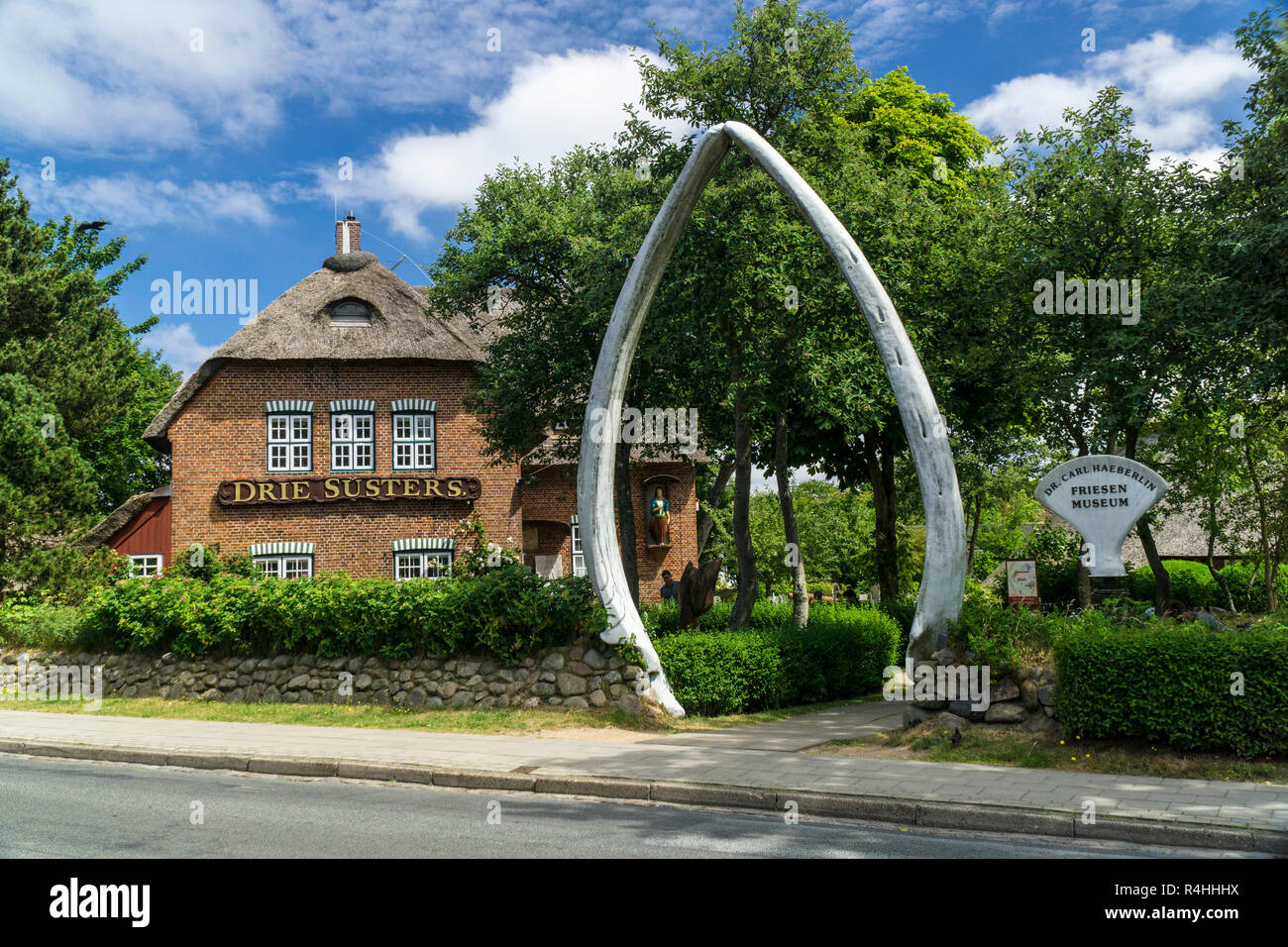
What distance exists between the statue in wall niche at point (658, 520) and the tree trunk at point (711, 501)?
4.02ft

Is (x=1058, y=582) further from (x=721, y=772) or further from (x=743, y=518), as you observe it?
(x=721, y=772)

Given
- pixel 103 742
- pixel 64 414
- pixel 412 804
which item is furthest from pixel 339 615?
pixel 64 414

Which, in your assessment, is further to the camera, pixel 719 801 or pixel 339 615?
pixel 339 615

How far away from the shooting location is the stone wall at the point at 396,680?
12.7 metres

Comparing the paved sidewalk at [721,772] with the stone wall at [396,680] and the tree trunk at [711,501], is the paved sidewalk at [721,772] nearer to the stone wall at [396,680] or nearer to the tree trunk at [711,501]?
the stone wall at [396,680]

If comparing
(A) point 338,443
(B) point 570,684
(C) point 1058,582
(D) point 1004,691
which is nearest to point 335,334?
(A) point 338,443

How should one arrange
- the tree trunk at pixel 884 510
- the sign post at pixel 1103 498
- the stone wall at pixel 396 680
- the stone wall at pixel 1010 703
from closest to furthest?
the stone wall at pixel 1010 703
the sign post at pixel 1103 498
the stone wall at pixel 396 680
the tree trunk at pixel 884 510

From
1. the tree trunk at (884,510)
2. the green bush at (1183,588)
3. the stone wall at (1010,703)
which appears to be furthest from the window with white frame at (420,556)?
the green bush at (1183,588)

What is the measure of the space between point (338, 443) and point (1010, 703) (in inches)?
803

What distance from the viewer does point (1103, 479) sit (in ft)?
34.1

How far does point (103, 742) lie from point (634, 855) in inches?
336

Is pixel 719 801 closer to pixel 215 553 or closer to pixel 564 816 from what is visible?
pixel 564 816

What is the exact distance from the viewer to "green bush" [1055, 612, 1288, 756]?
829 cm

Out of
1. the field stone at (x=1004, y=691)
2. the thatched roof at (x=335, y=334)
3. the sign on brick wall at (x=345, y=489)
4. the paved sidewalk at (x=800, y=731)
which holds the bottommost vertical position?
the paved sidewalk at (x=800, y=731)
